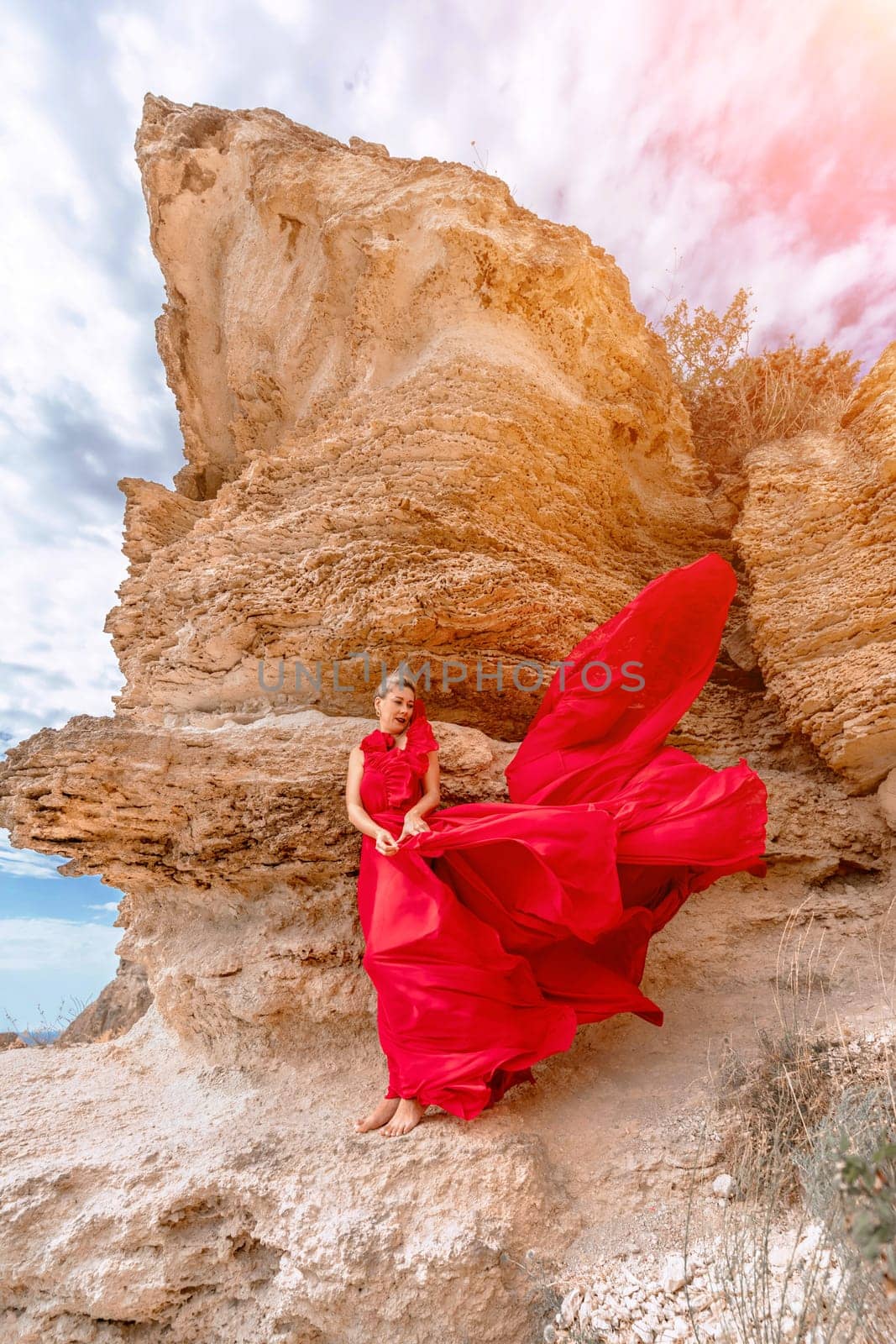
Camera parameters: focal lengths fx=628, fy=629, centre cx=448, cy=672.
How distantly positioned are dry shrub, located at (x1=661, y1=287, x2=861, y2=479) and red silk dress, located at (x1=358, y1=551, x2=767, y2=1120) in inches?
163

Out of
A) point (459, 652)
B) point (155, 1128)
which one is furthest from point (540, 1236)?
point (459, 652)

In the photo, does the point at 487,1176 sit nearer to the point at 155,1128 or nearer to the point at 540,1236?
the point at 540,1236

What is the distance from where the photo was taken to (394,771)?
2.85 meters

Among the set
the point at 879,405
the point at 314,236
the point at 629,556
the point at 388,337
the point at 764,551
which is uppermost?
the point at 314,236

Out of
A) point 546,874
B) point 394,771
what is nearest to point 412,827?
point 394,771

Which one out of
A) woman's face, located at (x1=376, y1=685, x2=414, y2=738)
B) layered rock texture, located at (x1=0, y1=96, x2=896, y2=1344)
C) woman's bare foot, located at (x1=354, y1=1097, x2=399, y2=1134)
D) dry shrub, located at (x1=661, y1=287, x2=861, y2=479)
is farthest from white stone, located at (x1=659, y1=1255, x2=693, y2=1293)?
dry shrub, located at (x1=661, y1=287, x2=861, y2=479)

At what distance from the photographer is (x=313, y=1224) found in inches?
78.5

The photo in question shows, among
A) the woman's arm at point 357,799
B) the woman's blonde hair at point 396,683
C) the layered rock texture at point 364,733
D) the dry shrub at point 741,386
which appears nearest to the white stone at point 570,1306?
the layered rock texture at point 364,733

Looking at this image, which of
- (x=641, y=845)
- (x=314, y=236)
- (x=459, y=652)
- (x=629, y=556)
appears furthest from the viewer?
(x=314, y=236)

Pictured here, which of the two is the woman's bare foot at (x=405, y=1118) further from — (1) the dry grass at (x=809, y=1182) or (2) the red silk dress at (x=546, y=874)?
(1) the dry grass at (x=809, y=1182)

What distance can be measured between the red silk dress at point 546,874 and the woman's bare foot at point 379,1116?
11 centimetres

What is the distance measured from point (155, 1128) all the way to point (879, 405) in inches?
229

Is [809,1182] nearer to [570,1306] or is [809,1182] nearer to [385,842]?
[570,1306]

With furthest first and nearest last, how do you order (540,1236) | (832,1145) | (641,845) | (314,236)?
(314,236) < (641,845) < (540,1236) < (832,1145)
